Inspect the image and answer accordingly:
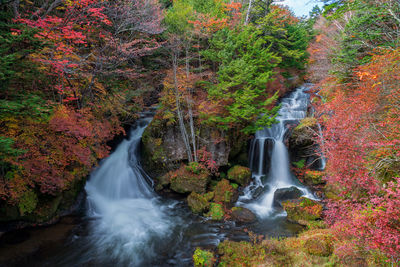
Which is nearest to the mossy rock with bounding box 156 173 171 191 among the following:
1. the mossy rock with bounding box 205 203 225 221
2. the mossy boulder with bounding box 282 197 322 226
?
the mossy rock with bounding box 205 203 225 221

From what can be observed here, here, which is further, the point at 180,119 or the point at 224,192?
the point at 180,119

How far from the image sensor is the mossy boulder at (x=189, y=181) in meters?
11.6

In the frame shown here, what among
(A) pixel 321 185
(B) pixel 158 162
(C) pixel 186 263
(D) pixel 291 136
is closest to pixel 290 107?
(D) pixel 291 136

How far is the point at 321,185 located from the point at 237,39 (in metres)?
10.6

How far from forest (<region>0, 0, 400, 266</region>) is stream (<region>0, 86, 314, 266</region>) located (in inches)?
3.0

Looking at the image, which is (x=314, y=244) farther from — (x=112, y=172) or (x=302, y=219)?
(x=112, y=172)

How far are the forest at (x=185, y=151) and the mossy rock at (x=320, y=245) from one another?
4 centimetres

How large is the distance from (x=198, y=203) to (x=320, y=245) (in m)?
5.95

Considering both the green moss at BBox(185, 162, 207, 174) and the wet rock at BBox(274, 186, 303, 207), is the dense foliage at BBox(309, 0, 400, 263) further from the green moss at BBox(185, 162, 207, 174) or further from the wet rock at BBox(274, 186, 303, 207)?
the green moss at BBox(185, 162, 207, 174)

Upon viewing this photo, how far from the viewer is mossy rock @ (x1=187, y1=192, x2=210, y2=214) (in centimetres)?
1020

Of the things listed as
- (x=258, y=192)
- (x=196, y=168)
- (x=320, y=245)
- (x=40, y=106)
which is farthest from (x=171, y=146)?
(x=320, y=245)

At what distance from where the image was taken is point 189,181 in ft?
38.5

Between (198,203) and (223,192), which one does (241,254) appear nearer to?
(198,203)

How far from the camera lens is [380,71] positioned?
6566 millimetres
